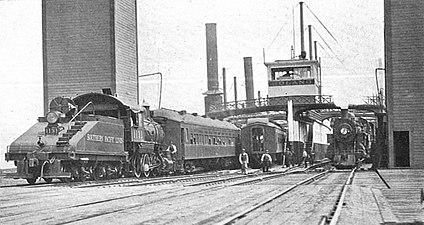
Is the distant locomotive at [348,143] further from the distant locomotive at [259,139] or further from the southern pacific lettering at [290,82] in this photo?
the southern pacific lettering at [290,82]

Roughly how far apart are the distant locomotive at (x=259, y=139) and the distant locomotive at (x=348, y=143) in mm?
3367

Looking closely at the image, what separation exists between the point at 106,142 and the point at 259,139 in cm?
1499

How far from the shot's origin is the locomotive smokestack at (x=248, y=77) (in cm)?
6325

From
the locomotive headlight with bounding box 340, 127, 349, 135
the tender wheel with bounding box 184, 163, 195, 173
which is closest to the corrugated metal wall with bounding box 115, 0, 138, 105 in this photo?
the tender wheel with bounding box 184, 163, 195, 173

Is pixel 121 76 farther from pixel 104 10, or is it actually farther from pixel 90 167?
pixel 90 167

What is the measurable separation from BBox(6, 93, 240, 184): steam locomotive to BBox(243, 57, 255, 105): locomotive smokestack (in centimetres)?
3216

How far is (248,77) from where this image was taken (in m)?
63.7

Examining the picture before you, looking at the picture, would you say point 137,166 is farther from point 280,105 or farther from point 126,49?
point 280,105

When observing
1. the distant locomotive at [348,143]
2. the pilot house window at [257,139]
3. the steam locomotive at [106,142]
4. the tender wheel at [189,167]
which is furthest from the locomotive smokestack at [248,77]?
the tender wheel at [189,167]

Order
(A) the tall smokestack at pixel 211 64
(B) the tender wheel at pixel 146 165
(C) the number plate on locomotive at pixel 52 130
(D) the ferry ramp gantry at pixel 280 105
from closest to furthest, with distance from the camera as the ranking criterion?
(C) the number plate on locomotive at pixel 52 130, (B) the tender wheel at pixel 146 165, (D) the ferry ramp gantry at pixel 280 105, (A) the tall smokestack at pixel 211 64

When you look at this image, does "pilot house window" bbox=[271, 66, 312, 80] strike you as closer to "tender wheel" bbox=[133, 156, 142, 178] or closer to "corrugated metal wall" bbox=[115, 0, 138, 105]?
"corrugated metal wall" bbox=[115, 0, 138, 105]

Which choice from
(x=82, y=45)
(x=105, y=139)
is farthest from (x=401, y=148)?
(x=82, y=45)

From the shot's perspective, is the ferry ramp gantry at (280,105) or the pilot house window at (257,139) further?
the ferry ramp gantry at (280,105)

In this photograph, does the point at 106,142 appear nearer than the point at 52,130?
No
